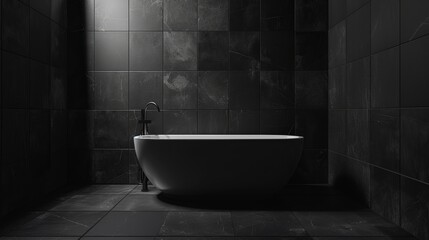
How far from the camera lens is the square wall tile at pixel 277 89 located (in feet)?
10.7

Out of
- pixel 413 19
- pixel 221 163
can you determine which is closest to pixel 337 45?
pixel 413 19

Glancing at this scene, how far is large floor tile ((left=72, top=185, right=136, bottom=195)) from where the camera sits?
9.56ft

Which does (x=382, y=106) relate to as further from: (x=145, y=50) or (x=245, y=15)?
(x=145, y=50)

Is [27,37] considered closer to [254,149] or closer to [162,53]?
[162,53]

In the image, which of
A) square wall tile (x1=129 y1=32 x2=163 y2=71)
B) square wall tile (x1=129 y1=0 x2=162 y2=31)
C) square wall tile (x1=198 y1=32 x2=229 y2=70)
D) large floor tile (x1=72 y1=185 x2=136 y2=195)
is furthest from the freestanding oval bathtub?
square wall tile (x1=129 y1=0 x2=162 y2=31)

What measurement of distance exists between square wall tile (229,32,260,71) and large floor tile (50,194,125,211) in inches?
59.8

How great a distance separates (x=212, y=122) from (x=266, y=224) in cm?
137

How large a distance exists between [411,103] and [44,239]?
198cm

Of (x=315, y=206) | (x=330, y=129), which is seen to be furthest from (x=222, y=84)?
(x=315, y=206)

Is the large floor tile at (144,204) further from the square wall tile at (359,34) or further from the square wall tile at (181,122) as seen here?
the square wall tile at (359,34)

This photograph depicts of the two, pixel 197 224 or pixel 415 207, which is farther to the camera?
pixel 197 224

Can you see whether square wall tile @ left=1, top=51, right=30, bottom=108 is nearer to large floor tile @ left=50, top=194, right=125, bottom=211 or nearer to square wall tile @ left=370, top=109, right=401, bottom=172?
large floor tile @ left=50, top=194, right=125, bottom=211

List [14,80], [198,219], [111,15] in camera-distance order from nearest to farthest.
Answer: [198,219], [14,80], [111,15]

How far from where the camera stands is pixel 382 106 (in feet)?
7.29
